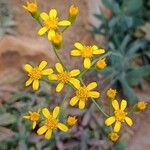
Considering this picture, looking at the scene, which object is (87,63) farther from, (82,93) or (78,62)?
(78,62)

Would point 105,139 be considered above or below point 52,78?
below

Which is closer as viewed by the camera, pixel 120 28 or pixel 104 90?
pixel 104 90

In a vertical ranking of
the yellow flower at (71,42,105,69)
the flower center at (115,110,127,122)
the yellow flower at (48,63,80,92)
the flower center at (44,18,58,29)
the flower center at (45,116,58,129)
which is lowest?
the flower center at (115,110,127,122)

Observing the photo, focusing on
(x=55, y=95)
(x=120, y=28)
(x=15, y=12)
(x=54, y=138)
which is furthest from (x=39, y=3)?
(x=54, y=138)

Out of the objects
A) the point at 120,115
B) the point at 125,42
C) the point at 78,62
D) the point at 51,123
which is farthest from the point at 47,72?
the point at 125,42

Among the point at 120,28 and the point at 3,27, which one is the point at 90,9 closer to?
the point at 120,28

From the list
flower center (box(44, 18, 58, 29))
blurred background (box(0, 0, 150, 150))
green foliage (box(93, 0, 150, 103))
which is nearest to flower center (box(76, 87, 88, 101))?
flower center (box(44, 18, 58, 29))

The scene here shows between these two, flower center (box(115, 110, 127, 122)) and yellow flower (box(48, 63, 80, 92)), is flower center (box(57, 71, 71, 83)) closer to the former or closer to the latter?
yellow flower (box(48, 63, 80, 92))
